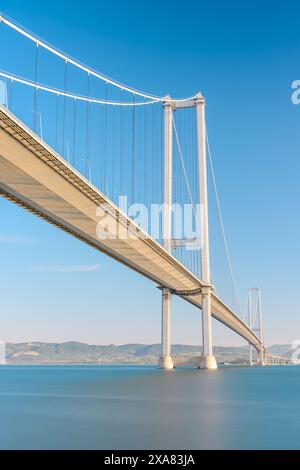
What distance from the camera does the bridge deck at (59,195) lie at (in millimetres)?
20406

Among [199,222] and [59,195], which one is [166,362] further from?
[59,195]

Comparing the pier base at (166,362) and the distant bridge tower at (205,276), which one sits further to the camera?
the pier base at (166,362)

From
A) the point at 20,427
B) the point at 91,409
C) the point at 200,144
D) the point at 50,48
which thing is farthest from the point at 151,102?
the point at 20,427

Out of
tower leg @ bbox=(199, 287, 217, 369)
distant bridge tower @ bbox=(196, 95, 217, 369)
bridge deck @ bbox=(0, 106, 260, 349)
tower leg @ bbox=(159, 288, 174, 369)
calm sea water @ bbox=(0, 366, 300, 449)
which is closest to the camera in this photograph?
calm sea water @ bbox=(0, 366, 300, 449)

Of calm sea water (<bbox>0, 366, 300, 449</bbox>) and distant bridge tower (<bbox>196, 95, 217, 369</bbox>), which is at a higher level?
distant bridge tower (<bbox>196, 95, 217, 369</bbox>)

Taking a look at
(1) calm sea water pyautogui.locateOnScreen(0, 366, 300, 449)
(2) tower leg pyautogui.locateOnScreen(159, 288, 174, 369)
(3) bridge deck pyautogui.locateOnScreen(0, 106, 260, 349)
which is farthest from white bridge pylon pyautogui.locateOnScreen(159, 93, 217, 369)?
(1) calm sea water pyautogui.locateOnScreen(0, 366, 300, 449)

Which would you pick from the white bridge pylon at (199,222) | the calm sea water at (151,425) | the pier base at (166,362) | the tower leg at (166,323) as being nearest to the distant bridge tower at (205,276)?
the white bridge pylon at (199,222)

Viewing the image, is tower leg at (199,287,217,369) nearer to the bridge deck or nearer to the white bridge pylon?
the white bridge pylon

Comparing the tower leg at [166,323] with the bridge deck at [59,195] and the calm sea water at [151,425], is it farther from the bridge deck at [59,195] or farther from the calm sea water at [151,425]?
the calm sea water at [151,425]

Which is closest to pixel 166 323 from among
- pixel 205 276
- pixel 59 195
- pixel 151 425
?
pixel 205 276

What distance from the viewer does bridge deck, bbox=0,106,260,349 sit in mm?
20406

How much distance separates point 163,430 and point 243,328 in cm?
6294

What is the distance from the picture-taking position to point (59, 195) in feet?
80.9

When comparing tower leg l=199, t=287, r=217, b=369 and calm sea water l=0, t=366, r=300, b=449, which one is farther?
tower leg l=199, t=287, r=217, b=369
